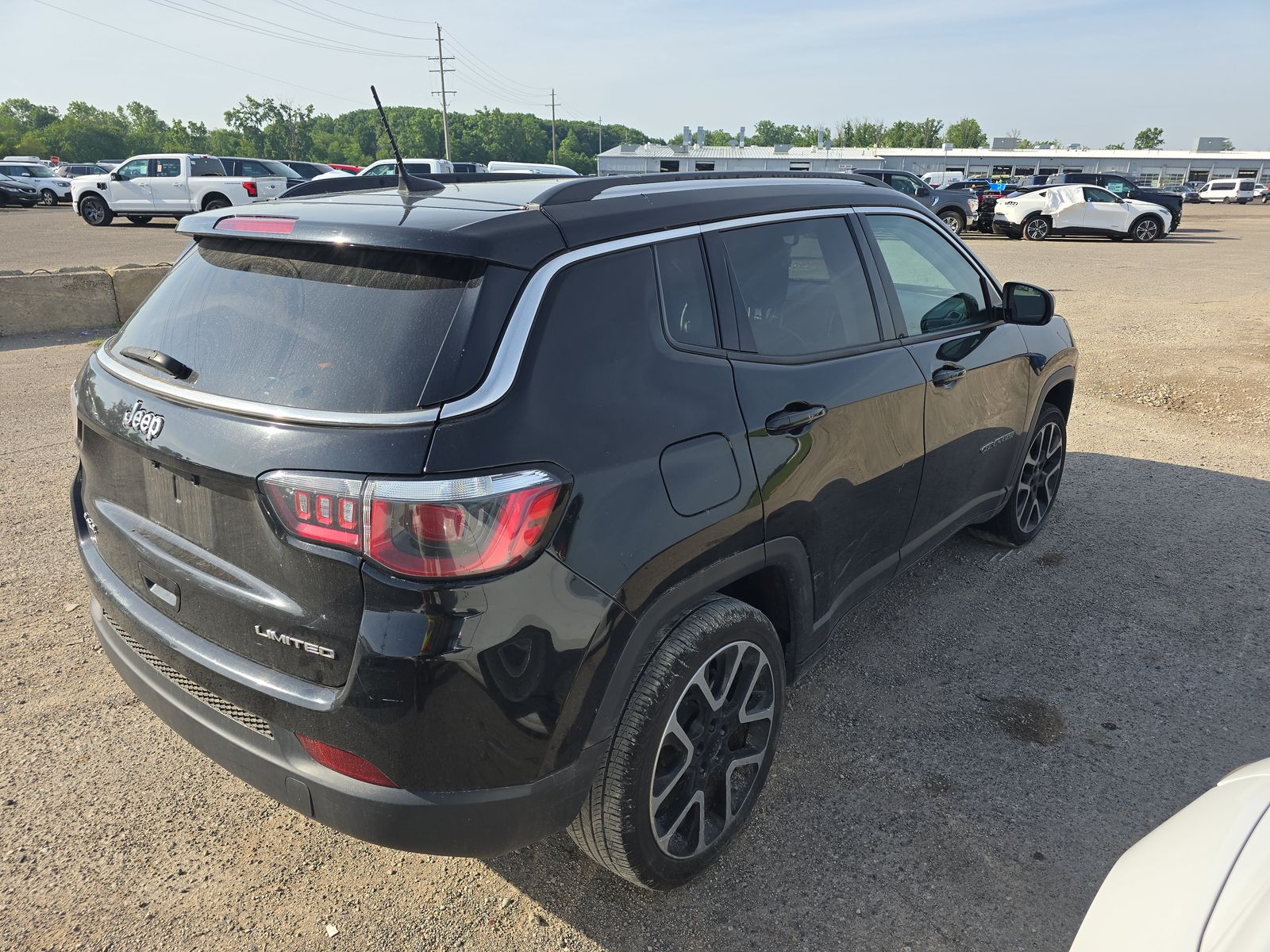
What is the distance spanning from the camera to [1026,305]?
13.1 ft

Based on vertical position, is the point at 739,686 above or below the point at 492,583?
below

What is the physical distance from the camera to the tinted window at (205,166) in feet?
75.7

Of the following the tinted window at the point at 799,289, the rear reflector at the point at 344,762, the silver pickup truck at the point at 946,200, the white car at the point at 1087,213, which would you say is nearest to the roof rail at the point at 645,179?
the tinted window at the point at 799,289

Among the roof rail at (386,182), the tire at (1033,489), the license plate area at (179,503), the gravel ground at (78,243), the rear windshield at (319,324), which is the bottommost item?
the tire at (1033,489)

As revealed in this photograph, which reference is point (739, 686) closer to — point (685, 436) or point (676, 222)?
point (685, 436)

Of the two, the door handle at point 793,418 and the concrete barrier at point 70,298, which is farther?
the concrete barrier at point 70,298

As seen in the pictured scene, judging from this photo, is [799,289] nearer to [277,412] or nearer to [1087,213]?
[277,412]

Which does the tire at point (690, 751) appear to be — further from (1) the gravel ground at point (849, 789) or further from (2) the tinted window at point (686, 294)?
(2) the tinted window at point (686, 294)

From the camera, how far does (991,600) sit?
4.13 metres

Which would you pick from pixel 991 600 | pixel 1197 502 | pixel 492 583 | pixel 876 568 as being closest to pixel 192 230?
pixel 492 583

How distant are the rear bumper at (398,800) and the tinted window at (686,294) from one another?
1100mm

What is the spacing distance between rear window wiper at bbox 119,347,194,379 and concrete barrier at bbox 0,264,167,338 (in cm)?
791

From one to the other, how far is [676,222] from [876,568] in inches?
60.2

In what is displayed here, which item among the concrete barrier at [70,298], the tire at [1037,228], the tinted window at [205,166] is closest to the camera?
the concrete barrier at [70,298]
